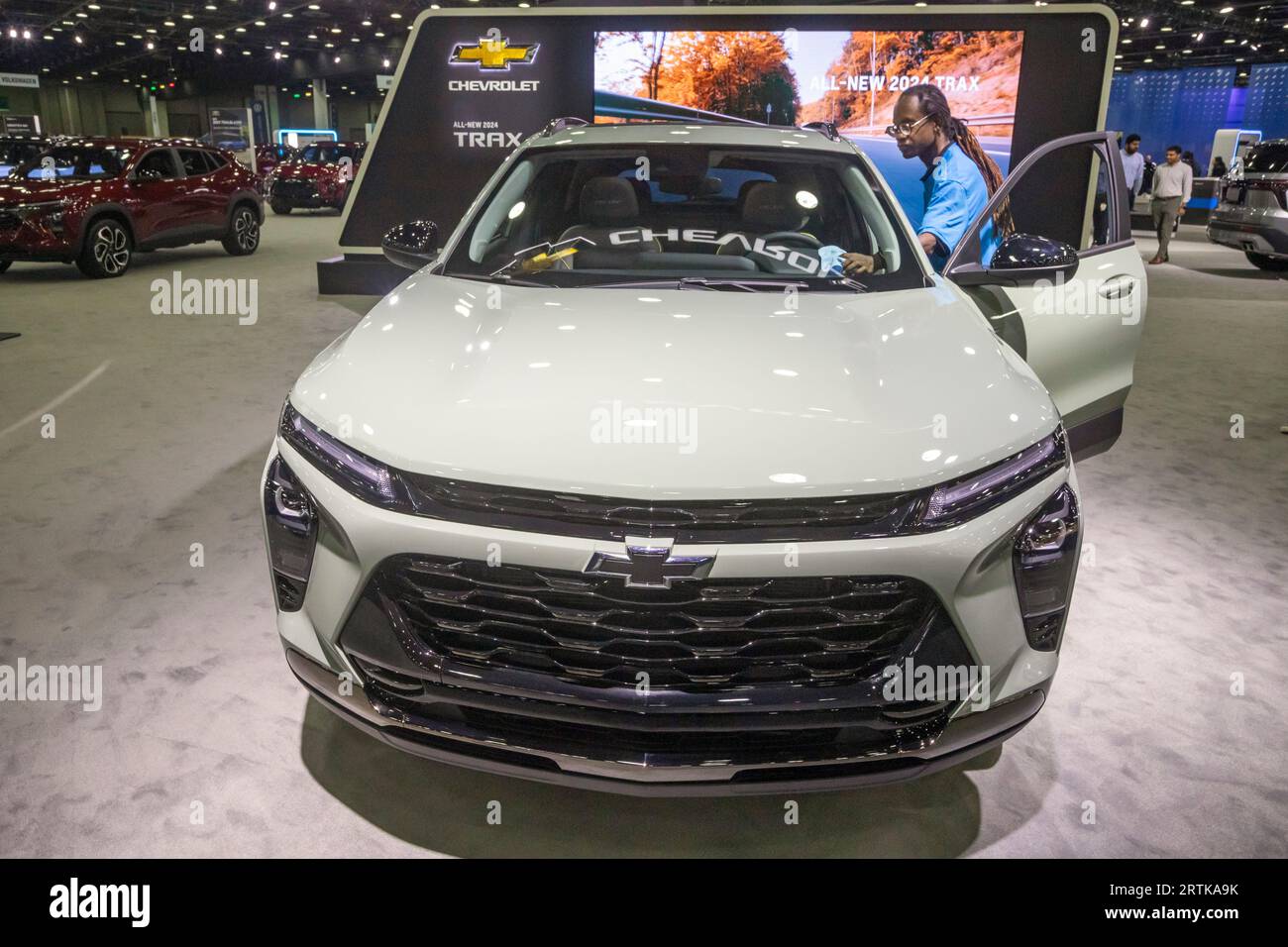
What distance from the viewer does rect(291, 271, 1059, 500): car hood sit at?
1489 millimetres

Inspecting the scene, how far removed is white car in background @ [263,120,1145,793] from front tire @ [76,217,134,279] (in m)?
8.88

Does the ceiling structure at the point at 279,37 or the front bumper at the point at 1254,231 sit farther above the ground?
the ceiling structure at the point at 279,37

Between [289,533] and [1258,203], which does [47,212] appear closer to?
[289,533]

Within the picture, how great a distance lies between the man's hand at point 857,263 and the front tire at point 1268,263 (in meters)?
11.4

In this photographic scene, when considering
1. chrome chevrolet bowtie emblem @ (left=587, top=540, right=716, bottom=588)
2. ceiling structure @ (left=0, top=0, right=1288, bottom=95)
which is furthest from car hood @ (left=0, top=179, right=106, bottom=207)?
ceiling structure @ (left=0, top=0, right=1288, bottom=95)

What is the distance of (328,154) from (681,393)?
17466mm

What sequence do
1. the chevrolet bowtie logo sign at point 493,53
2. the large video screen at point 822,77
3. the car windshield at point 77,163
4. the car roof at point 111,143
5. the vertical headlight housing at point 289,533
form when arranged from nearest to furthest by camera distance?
the vertical headlight housing at point 289,533 < the large video screen at point 822,77 < the chevrolet bowtie logo sign at point 493,53 < the car windshield at point 77,163 < the car roof at point 111,143

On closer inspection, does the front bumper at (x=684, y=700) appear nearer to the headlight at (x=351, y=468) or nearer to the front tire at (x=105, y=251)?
the headlight at (x=351, y=468)

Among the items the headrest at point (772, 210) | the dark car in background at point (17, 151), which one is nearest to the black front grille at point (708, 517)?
the headrest at point (772, 210)

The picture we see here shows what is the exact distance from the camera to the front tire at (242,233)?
36.0ft

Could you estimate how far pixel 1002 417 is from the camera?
1668 mm

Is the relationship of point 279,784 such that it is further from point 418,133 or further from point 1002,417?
point 418,133

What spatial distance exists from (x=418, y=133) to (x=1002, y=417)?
7634mm
